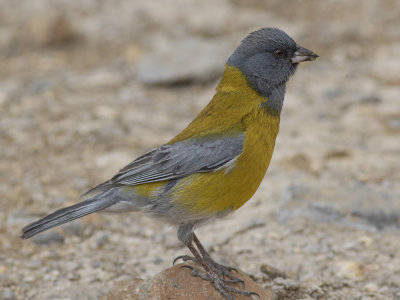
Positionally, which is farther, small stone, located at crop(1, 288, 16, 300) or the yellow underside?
small stone, located at crop(1, 288, 16, 300)

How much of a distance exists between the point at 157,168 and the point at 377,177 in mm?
2988

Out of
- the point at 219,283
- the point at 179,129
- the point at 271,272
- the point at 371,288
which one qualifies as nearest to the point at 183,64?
the point at 179,129

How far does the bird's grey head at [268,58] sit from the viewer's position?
507cm

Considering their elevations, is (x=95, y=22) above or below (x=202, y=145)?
above

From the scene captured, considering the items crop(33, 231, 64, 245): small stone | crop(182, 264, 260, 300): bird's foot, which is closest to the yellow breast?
crop(182, 264, 260, 300): bird's foot

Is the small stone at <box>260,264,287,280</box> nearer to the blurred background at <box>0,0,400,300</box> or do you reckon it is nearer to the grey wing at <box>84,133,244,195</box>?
the blurred background at <box>0,0,400,300</box>

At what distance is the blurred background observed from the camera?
554 cm

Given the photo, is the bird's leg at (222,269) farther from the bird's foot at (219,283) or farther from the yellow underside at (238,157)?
the yellow underside at (238,157)

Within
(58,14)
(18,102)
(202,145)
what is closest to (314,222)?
(202,145)

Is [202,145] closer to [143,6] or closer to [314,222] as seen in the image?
[314,222]

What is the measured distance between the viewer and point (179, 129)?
323 inches

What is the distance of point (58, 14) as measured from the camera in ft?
33.9

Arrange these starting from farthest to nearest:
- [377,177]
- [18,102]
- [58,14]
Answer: [58,14] < [18,102] < [377,177]

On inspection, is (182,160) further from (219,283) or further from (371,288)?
(371,288)
